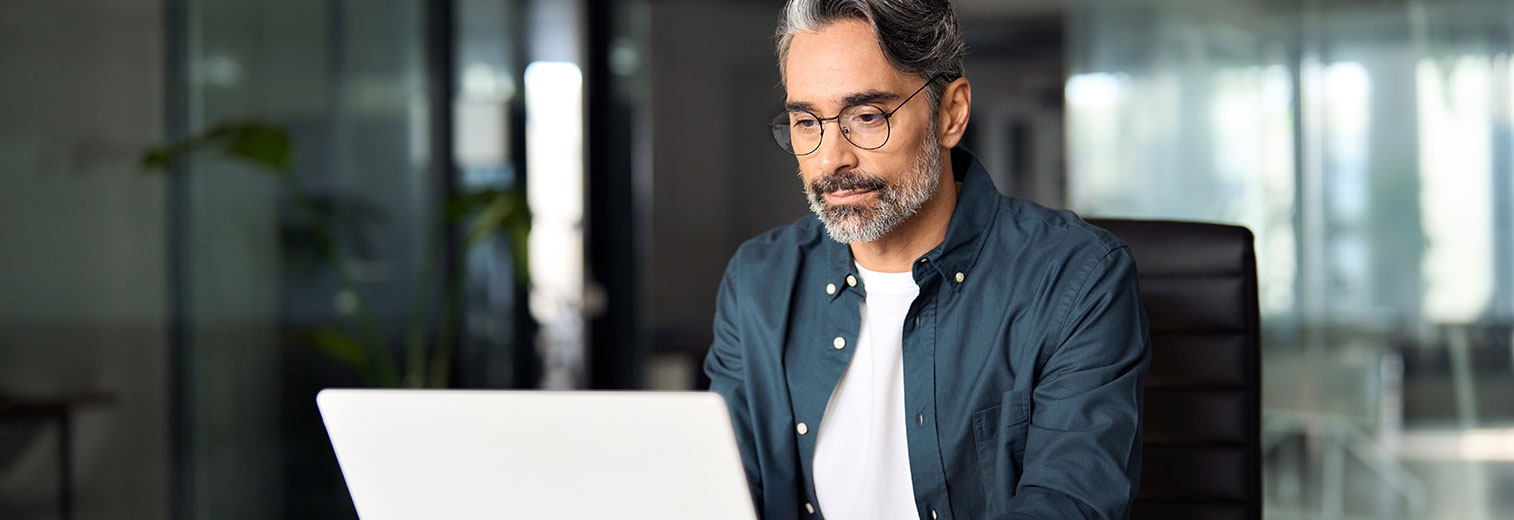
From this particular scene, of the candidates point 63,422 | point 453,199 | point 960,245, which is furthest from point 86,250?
point 960,245

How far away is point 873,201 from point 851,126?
9 cm

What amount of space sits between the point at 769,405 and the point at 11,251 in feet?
6.93

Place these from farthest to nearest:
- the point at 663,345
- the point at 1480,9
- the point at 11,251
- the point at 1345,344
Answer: the point at 663,345
the point at 1345,344
the point at 1480,9
the point at 11,251

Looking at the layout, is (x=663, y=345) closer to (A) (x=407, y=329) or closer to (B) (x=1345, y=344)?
(A) (x=407, y=329)

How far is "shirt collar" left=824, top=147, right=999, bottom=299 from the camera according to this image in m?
1.45

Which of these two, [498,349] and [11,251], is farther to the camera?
[498,349]

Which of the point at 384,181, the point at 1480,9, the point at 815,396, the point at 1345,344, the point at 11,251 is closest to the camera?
the point at 815,396

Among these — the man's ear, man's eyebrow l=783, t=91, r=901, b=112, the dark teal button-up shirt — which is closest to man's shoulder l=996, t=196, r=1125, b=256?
the dark teal button-up shirt

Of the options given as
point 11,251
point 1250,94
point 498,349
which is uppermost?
point 1250,94

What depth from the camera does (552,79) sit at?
4.38 m

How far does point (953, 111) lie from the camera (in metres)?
1.52

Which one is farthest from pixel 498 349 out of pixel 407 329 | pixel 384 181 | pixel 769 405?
pixel 769 405

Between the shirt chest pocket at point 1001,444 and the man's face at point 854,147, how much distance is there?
25 cm

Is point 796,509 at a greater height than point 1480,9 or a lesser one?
lesser
